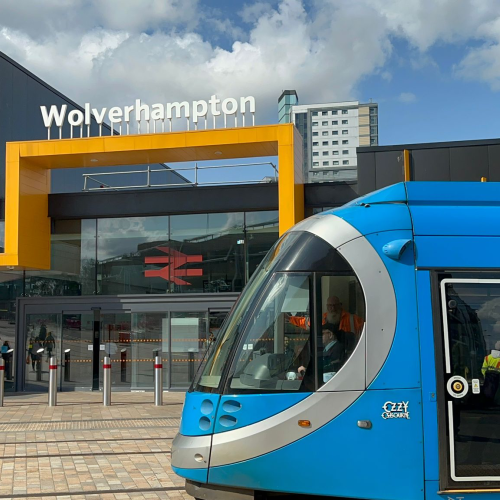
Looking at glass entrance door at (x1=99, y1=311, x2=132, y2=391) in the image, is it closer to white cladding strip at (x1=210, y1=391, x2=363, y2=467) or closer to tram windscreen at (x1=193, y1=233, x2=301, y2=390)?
tram windscreen at (x1=193, y1=233, x2=301, y2=390)

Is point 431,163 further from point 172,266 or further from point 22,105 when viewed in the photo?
point 22,105

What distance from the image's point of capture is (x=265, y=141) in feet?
54.3

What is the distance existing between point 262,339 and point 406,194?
6.36 ft

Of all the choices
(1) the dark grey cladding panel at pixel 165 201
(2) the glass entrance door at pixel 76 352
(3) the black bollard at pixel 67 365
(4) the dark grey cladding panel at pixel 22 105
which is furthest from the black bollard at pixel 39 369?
(4) the dark grey cladding panel at pixel 22 105

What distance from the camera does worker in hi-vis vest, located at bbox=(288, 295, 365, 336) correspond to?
605cm

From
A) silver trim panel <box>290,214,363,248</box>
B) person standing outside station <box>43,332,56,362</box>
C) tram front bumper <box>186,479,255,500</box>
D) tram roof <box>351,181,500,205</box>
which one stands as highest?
tram roof <box>351,181,500,205</box>

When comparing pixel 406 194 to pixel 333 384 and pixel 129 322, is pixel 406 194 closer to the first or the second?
pixel 333 384

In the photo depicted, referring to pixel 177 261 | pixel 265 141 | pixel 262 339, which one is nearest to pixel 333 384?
pixel 262 339

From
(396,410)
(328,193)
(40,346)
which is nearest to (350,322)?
(396,410)

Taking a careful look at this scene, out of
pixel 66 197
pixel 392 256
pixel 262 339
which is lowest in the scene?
pixel 262 339

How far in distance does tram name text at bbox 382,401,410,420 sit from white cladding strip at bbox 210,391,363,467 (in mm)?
263

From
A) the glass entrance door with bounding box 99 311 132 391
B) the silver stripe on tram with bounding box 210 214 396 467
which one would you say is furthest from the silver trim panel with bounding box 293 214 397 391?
the glass entrance door with bounding box 99 311 132 391

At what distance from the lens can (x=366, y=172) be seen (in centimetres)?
1561

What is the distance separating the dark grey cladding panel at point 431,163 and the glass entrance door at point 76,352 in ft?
31.1
